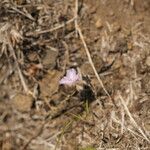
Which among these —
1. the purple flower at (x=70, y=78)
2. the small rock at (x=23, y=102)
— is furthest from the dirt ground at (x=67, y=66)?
the purple flower at (x=70, y=78)

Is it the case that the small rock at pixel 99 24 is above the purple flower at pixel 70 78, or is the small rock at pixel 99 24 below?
above

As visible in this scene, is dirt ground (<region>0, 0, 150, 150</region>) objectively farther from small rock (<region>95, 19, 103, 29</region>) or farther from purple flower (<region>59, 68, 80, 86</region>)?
purple flower (<region>59, 68, 80, 86</region>)

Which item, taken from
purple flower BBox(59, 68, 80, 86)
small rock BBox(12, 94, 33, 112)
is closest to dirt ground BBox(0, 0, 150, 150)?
small rock BBox(12, 94, 33, 112)

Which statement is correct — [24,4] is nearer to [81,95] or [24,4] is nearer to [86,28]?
[86,28]

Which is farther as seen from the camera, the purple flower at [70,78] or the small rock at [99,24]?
the small rock at [99,24]

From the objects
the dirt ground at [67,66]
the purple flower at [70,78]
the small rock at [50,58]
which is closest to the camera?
the purple flower at [70,78]

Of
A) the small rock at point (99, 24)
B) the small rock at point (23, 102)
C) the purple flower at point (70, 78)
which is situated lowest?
the small rock at point (23, 102)

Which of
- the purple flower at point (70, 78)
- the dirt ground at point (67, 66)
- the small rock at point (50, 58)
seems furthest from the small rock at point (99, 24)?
the purple flower at point (70, 78)

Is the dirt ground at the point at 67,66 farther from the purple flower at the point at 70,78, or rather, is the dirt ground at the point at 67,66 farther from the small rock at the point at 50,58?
the purple flower at the point at 70,78

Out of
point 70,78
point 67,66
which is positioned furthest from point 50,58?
point 70,78

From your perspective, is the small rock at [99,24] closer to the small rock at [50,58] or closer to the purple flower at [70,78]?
the small rock at [50,58]

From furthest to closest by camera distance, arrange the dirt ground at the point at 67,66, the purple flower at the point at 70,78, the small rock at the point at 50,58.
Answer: the small rock at the point at 50,58, the dirt ground at the point at 67,66, the purple flower at the point at 70,78
